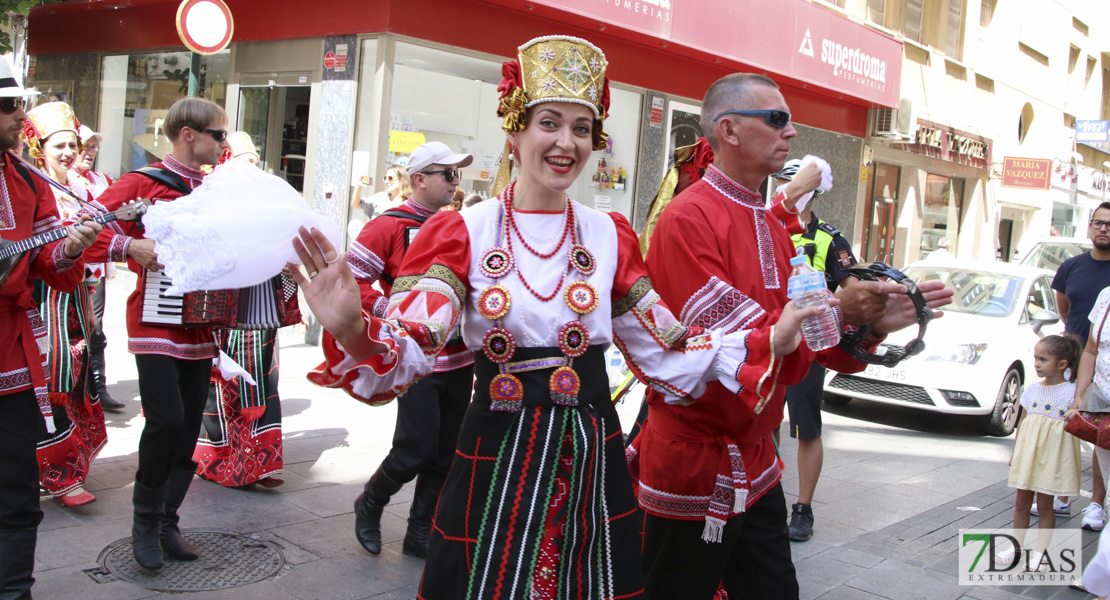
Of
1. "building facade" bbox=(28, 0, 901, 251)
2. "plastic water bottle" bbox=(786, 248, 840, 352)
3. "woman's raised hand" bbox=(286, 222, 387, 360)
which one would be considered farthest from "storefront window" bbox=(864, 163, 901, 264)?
"woman's raised hand" bbox=(286, 222, 387, 360)

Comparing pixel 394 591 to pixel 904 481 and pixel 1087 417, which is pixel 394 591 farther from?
pixel 904 481

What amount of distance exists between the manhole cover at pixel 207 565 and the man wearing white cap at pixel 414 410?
1.57ft

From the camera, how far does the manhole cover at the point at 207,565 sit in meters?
3.99

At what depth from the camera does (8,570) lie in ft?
10.6

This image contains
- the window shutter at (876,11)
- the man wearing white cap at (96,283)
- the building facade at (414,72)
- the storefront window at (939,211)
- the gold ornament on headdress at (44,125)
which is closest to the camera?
the gold ornament on headdress at (44,125)

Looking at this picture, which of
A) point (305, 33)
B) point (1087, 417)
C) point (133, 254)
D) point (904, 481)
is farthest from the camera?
point (305, 33)

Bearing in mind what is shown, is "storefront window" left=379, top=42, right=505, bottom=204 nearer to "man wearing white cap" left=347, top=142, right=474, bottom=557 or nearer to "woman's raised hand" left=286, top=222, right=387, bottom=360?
"man wearing white cap" left=347, top=142, right=474, bottom=557

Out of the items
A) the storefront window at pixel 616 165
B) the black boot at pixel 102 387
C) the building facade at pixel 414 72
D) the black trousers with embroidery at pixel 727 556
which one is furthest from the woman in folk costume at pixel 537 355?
the storefront window at pixel 616 165

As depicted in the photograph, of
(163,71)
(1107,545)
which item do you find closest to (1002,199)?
(163,71)

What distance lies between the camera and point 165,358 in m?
3.97

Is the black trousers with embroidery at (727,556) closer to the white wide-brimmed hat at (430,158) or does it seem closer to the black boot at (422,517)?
the black boot at (422,517)

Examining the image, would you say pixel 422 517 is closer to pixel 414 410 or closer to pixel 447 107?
pixel 414 410

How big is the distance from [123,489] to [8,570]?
2.06 meters

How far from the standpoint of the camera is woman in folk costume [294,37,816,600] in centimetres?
234
